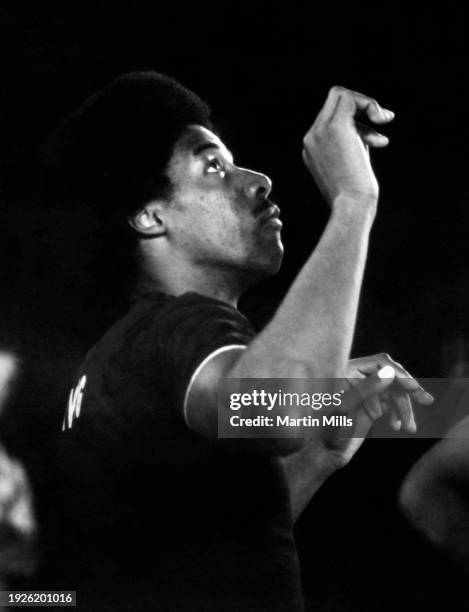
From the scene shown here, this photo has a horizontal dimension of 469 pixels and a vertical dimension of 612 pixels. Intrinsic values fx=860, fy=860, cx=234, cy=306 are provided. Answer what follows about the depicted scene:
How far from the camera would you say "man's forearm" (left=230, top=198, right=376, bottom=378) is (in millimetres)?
737

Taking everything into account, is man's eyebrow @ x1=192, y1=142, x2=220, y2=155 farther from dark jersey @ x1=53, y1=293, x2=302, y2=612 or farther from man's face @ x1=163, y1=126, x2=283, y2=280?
dark jersey @ x1=53, y1=293, x2=302, y2=612

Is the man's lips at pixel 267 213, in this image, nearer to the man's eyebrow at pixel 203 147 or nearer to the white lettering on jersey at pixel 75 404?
the man's eyebrow at pixel 203 147

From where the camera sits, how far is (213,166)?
1.05 meters

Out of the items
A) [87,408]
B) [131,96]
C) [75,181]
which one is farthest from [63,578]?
[131,96]

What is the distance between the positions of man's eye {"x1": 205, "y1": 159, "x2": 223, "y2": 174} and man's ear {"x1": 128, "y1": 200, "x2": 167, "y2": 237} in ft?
0.23

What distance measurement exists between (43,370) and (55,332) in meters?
0.06

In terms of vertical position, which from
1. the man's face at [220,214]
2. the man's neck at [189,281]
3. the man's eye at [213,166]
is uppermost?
the man's eye at [213,166]

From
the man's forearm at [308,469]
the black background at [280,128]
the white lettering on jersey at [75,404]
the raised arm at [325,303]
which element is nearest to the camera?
the raised arm at [325,303]

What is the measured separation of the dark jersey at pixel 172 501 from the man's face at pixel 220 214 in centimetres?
14

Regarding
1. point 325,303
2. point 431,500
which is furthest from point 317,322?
point 431,500

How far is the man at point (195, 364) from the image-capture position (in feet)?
2.52

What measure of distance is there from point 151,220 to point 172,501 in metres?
0.35

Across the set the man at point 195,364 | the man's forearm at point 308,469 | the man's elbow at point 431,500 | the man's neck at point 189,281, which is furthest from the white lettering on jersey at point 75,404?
the man's elbow at point 431,500

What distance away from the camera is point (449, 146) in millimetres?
1291
